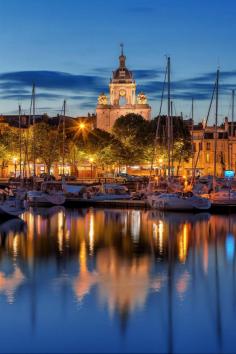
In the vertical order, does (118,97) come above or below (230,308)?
above

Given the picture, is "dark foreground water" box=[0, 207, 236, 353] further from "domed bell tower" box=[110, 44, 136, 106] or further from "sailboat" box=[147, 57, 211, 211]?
"domed bell tower" box=[110, 44, 136, 106]

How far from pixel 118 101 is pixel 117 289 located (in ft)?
457

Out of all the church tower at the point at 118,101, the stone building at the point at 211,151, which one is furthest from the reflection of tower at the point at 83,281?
the church tower at the point at 118,101

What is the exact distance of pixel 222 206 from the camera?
183 ft

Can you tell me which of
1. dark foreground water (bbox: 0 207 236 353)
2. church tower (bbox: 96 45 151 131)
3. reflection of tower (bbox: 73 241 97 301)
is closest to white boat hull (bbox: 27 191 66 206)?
dark foreground water (bbox: 0 207 236 353)

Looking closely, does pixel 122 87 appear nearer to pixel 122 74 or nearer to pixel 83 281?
pixel 122 74

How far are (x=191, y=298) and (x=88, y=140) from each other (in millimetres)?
85472

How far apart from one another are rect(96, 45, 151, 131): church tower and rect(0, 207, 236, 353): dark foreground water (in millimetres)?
111298

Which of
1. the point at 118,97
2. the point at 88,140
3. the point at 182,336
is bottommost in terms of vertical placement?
→ the point at 182,336

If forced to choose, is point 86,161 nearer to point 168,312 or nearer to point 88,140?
point 88,140

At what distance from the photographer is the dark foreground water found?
2030 centimetres

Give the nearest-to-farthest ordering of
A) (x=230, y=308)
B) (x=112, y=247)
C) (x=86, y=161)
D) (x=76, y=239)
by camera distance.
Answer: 1. (x=230, y=308)
2. (x=112, y=247)
3. (x=76, y=239)
4. (x=86, y=161)

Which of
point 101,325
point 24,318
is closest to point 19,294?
point 24,318

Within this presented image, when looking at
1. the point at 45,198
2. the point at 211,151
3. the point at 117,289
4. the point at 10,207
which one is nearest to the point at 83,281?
the point at 117,289
